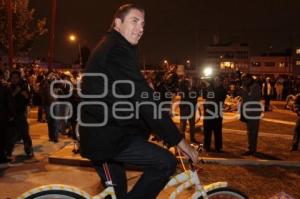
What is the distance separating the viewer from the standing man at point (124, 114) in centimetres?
338

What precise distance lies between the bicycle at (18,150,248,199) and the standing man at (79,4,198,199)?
Result: 0.72ft

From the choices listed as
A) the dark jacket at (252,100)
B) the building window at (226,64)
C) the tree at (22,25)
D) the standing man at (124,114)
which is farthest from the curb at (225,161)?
the building window at (226,64)

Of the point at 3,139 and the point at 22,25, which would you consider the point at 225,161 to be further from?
the point at 22,25

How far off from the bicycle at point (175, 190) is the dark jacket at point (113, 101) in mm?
257

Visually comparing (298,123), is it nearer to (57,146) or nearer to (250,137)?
(250,137)

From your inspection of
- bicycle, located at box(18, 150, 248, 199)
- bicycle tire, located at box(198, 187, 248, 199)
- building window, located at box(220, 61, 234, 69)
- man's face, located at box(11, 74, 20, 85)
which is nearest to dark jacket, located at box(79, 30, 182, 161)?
bicycle, located at box(18, 150, 248, 199)

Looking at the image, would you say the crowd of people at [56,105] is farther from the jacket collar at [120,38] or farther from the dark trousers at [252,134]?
the jacket collar at [120,38]

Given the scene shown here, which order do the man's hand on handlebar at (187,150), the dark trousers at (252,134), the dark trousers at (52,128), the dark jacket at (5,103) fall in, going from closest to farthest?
the man's hand on handlebar at (187,150) < the dark jacket at (5,103) < the dark trousers at (252,134) < the dark trousers at (52,128)

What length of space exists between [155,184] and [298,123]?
8.34 metres

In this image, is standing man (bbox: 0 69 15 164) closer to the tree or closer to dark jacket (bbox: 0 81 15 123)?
dark jacket (bbox: 0 81 15 123)

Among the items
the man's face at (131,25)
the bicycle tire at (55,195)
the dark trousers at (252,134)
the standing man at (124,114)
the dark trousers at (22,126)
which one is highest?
the man's face at (131,25)

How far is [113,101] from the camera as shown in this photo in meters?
3.43

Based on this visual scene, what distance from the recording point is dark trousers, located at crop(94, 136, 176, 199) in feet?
11.6

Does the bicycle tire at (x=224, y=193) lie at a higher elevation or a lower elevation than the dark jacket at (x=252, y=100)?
lower
